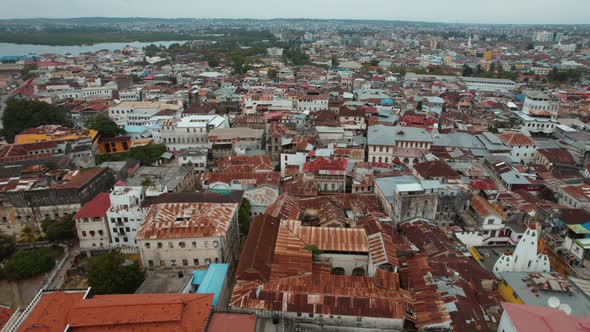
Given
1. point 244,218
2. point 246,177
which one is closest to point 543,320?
point 244,218

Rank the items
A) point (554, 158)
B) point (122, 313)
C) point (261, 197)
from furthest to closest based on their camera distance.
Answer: point (554, 158) < point (261, 197) < point (122, 313)

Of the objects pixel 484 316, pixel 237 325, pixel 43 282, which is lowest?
pixel 43 282

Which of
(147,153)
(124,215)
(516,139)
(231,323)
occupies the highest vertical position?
(516,139)

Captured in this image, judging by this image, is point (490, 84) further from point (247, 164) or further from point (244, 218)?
point (244, 218)

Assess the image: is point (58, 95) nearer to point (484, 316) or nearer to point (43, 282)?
point (43, 282)

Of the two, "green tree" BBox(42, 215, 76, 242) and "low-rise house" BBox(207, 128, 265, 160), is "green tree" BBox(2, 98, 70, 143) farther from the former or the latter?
"green tree" BBox(42, 215, 76, 242)

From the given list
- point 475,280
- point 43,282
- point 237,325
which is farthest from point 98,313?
point 475,280
